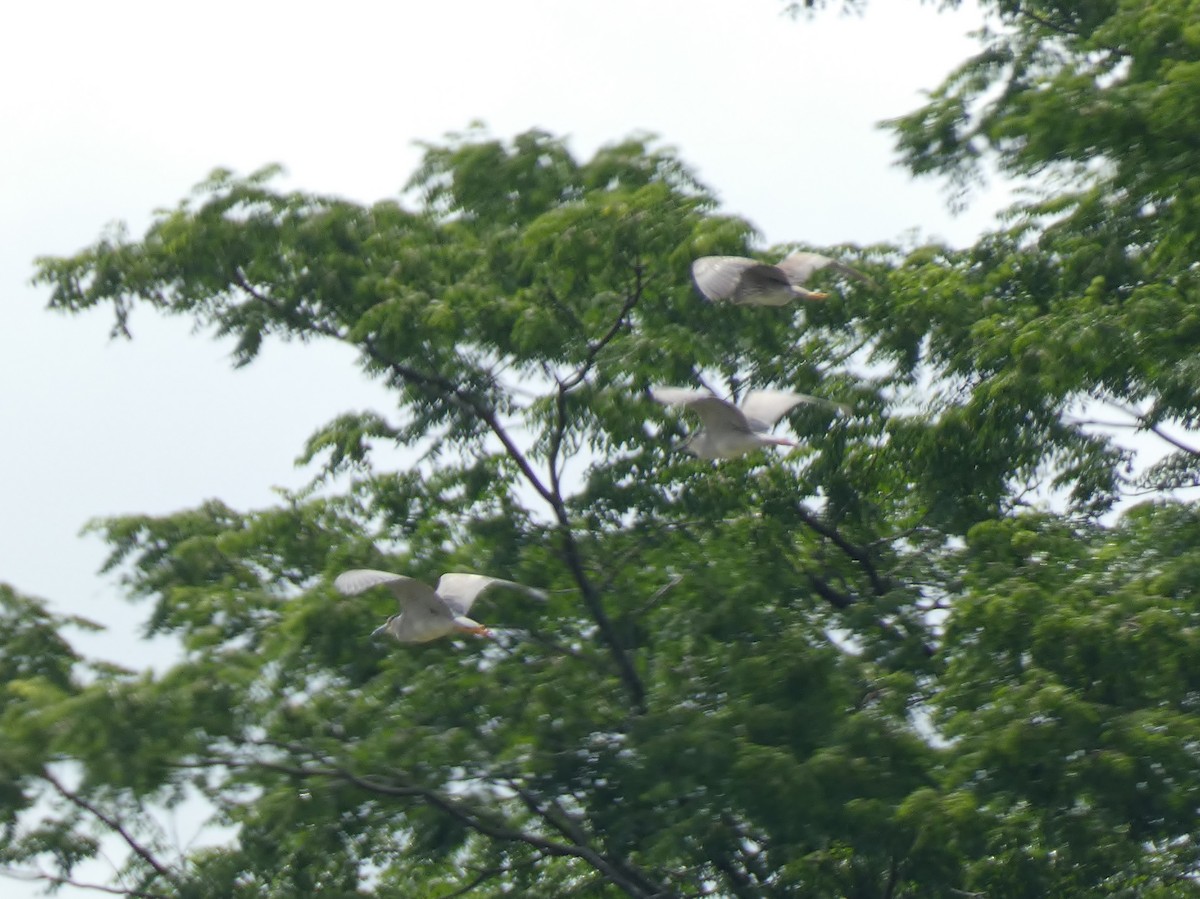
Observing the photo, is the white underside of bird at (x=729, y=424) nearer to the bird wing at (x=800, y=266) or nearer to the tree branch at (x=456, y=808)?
the bird wing at (x=800, y=266)

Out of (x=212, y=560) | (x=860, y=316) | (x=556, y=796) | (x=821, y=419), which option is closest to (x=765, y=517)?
(x=821, y=419)

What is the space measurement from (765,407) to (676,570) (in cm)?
152

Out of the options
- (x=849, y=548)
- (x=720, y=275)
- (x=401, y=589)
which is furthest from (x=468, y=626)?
(x=849, y=548)

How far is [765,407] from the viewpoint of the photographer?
9.89m

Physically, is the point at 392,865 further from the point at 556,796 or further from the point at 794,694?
the point at 794,694

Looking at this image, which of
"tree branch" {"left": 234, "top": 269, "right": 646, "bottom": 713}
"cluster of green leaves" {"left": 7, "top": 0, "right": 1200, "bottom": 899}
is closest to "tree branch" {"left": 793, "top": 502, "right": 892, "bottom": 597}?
"cluster of green leaves" {"left": 7, "top": 0, "right": 1200, "bottom": 899}

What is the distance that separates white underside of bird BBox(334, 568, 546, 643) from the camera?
30.5 feet

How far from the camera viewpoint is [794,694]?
9695mm

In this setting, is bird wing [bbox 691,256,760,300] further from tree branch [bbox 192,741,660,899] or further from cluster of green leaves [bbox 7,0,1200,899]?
tree branch [bbox 192,741,660,899]

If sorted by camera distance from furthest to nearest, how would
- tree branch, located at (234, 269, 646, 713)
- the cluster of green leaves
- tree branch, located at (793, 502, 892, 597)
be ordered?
tree branch, located at (793, 502, 892, 597) → tree branch, located at (234, 269, 646, 713) → the cluster of green leaves

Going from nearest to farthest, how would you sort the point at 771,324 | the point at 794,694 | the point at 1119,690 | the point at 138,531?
the point at 1119,690 < the point at 794,694 < the point at 771,324 < the point at 138,531

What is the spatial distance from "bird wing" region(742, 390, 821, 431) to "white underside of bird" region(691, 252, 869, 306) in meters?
0.52

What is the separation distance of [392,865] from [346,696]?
8.45ft

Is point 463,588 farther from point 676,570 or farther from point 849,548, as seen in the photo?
point 849,548
